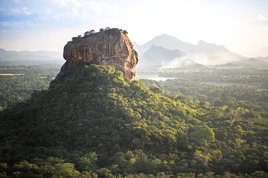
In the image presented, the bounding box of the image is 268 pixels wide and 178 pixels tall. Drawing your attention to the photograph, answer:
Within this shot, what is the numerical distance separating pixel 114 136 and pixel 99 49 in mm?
21301

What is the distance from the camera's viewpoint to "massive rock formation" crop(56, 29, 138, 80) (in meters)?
38.3

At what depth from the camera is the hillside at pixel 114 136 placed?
1977 centimetres

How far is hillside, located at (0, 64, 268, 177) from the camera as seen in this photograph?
19.8 meters

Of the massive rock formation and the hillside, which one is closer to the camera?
the hillside

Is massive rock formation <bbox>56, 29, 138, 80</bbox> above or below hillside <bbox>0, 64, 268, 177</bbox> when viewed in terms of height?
above

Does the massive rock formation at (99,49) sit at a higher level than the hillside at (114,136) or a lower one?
higher

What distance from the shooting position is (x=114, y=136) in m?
24.3

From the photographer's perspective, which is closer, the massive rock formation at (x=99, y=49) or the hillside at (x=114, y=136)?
the hillside at (x=114, y=136)

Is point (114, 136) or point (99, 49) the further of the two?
point (99, 49)

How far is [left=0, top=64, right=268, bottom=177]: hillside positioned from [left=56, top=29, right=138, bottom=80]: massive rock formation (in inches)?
113

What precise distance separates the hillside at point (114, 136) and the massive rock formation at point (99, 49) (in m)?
2.87

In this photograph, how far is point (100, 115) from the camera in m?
27.8

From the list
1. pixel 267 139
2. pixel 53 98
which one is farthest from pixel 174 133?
pixel 53 98

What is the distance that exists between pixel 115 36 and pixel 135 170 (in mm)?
28386
